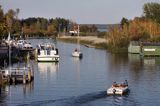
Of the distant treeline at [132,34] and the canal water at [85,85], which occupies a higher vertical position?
the distant treeline at [132,34]

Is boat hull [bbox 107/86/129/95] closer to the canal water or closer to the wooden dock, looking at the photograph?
the canal water

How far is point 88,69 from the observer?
65.2 m

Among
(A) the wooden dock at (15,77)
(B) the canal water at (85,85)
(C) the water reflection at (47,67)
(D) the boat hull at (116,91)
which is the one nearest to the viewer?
(B) the canal water at (85,85)

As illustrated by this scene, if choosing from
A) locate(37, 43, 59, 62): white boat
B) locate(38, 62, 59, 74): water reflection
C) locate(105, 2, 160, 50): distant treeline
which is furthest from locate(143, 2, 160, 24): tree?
locate(38, 62, 59, 74): water reflection

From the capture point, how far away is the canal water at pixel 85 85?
4184 centimetres

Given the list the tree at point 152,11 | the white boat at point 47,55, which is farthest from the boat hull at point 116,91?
the tree at point 152,11

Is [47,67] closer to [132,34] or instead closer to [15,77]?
[15,77]

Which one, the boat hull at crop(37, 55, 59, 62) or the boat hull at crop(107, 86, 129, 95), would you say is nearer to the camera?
the boat hull at crop(107, 86, 129, 95)

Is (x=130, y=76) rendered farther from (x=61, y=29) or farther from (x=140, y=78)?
(x=61, y=29)

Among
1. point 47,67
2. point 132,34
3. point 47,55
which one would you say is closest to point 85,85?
point 47,67

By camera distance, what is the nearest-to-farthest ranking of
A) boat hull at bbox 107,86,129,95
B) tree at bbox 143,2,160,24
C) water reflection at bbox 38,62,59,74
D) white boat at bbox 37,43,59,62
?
1. boat hull at bbox 107,86,129,95
2. water reflection at bbox 38,62,59,74
3. white boat at bbox 37,43,59,62
4. tree at bbox 143,2,160,24

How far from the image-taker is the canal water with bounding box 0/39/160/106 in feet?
137

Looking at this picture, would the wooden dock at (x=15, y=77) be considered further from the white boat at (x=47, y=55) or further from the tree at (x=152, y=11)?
the tree at (x=152, y=11)

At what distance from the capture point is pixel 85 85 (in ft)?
165
